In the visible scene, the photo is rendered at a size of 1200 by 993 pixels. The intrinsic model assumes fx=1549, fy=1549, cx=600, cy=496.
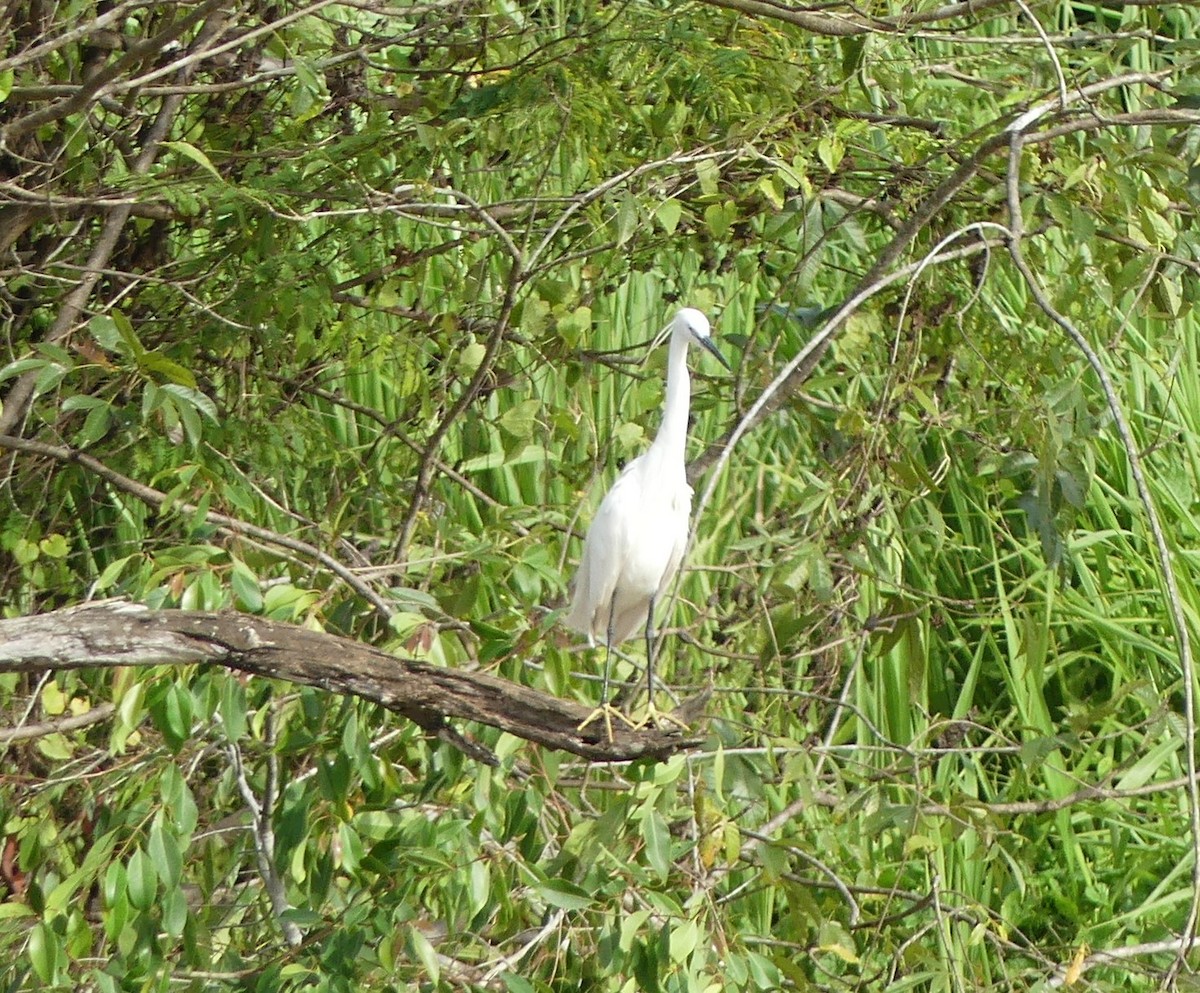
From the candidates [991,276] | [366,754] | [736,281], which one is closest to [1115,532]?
[991,276]

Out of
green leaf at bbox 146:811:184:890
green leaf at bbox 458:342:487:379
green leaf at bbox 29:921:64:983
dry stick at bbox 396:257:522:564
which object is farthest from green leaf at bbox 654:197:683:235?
green leaf at bbox 29:921:64:983

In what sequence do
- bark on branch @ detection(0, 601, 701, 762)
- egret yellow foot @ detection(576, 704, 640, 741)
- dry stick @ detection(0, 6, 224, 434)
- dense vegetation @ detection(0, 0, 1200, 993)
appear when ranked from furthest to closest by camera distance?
dry stick @ detection(0, 6, 224, 434) → dense vegetation @ detection(0, 0, 1200, 993) → egret yellow foot @ detection(576, 704, 640, 741) → bark on branch @ detection(0, 601, 701, 762)

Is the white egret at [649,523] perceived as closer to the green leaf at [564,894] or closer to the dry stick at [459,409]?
the dry stick at [459,409]

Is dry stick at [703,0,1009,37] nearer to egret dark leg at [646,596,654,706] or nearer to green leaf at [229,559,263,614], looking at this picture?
egret dark leg at [646,596,654,706]

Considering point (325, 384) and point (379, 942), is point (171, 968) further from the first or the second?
point (325, 384)

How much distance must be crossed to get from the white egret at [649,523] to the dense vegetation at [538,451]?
0.09 metres

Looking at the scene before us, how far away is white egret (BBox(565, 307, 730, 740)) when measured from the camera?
7.12ft

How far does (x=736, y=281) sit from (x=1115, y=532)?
0.98m

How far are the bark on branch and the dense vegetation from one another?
0.05 m

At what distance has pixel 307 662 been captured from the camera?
1.62 m

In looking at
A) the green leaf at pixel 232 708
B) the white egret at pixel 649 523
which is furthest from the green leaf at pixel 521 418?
the green leaf at pixel 232 708

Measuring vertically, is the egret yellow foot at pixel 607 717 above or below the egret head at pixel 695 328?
below

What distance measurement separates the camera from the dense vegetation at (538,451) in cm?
182

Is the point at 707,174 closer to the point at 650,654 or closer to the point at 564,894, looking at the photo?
the point at 650,654
